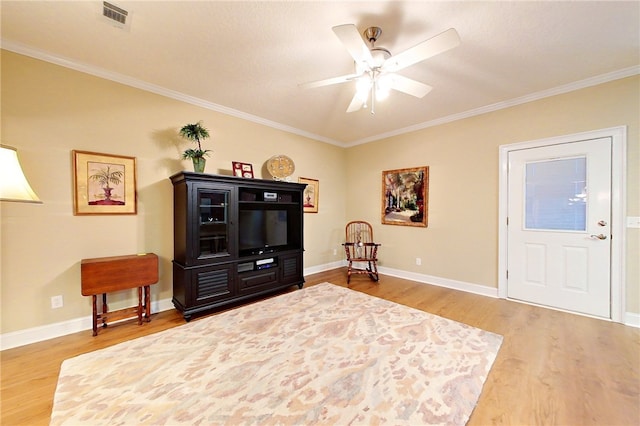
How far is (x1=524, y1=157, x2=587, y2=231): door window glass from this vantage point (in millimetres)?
2695

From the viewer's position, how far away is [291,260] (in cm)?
355

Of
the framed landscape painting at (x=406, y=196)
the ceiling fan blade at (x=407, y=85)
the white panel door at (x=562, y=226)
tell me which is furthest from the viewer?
the framed landscape painting at (x=406, y=196)

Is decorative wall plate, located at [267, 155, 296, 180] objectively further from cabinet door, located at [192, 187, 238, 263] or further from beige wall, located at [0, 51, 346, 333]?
cabinet door, located at [192, 187, 238, 263]

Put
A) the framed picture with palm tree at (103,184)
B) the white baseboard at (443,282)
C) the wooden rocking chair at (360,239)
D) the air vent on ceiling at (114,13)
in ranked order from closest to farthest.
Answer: the air vent on ceiling at (114,13) < the framed picture with palm tree at (103,184) < the white baseboard at (443,282) < the wooden rocking chair at (360,239)

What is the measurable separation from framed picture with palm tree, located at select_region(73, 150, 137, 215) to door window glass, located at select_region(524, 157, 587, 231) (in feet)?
15.6

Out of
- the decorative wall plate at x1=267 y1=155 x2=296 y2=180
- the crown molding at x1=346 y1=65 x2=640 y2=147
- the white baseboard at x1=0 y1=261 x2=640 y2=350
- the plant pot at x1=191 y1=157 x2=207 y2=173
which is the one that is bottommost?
the white baseboard at x1=0 y1=261 x2=640 y2=350

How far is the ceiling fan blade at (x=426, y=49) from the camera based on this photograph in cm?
147

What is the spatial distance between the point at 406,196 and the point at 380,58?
2.68 meters

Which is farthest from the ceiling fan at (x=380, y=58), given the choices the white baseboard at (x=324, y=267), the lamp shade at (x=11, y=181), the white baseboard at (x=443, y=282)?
the white baseboard at (x=324, y=267)

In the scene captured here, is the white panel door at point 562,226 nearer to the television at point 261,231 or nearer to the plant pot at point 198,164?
the television at point 261,231

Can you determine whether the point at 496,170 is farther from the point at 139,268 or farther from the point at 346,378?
the point at 139,268

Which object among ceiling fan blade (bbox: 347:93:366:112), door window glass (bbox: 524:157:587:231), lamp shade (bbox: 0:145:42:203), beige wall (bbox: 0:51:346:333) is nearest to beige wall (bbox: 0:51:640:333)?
beige wall (bbox: 0:51:346:333)

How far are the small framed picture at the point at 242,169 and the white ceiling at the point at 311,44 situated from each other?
85cm

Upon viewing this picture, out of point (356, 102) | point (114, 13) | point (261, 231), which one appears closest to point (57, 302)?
point (261, 231)
